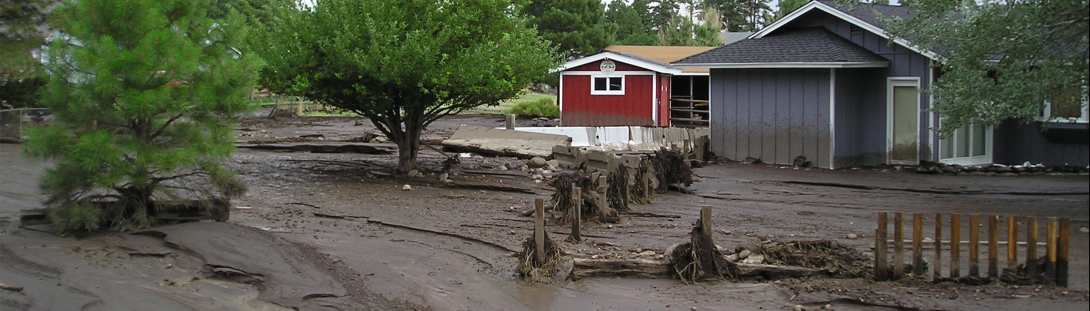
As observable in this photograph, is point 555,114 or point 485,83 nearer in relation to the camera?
point 485,83

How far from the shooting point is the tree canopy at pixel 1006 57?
8177mm

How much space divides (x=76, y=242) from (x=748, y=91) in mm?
14485

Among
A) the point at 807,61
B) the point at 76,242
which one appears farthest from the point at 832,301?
the point at 807,61

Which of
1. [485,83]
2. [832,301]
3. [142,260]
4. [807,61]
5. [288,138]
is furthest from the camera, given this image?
[288,138]

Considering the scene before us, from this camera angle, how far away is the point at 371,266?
10.3 meters

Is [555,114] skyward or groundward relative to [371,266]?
skyward

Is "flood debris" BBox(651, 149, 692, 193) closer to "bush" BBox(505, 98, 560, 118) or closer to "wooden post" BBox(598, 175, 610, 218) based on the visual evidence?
"wooden post" BBox(598, 175, 610, 218)

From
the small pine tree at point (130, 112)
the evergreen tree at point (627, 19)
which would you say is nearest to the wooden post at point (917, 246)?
the small pine tree at point (130, 112)

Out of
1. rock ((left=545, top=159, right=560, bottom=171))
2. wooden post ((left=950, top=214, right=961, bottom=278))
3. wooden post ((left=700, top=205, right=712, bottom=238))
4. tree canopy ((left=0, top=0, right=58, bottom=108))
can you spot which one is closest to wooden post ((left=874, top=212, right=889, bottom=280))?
wooden post ((left=950, top=214, right=961, bottom=278))

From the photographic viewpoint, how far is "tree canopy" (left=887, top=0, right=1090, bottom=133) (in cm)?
818

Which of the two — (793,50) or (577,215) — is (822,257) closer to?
(577,215)

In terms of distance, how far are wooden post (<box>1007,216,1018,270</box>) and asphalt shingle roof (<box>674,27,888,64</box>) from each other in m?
11.2

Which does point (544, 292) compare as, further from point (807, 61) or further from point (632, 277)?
point (807, 61)

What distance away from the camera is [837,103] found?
63.9 feet
